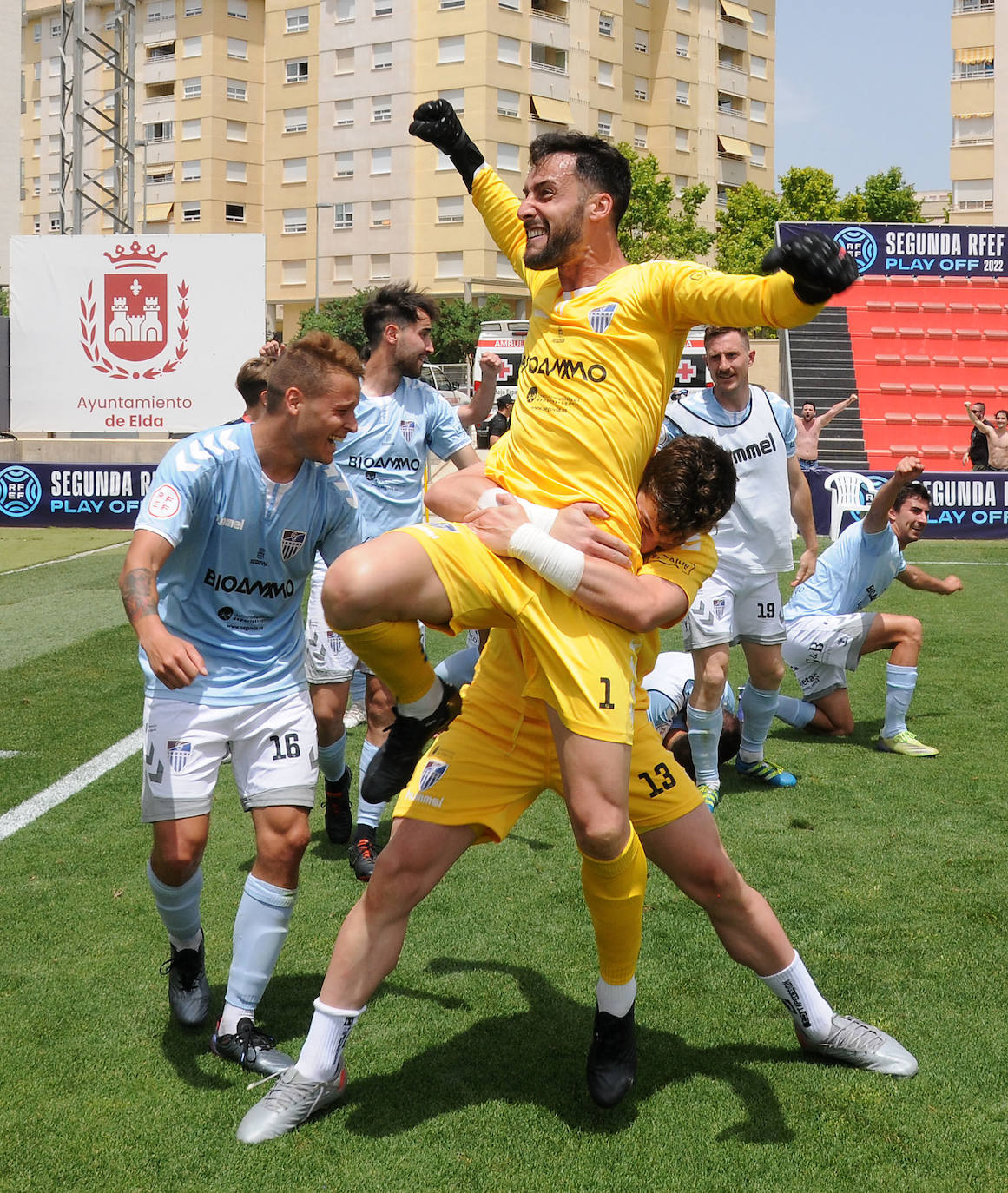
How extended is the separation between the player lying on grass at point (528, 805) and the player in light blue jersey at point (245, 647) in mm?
468

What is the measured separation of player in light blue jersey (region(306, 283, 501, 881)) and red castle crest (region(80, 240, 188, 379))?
18311mm

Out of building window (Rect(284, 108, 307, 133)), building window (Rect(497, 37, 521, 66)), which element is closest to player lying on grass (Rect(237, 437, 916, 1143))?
building window (Rect(497, 37, 521, 66))

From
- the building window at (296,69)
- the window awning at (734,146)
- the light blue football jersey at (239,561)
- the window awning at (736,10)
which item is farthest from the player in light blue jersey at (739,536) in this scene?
the window awning at (736,10)

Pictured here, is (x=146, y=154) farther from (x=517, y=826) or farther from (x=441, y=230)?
(x=517, y=826)

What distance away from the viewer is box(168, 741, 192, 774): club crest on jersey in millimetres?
4000

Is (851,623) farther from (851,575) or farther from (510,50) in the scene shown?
(510,50)

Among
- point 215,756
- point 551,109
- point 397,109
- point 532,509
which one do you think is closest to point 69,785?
point 215,756

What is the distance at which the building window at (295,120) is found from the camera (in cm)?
7606

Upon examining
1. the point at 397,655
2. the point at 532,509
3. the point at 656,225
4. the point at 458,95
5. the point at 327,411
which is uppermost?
the point at 458,95

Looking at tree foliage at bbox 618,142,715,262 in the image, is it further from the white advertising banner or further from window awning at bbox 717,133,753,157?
the white advertising banner

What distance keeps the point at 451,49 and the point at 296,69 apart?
11.8 m

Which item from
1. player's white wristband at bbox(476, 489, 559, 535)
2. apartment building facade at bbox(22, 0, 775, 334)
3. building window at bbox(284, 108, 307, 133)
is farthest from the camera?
building window at bbox(284, 108, 307, 133)

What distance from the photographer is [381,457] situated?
664 centimetres

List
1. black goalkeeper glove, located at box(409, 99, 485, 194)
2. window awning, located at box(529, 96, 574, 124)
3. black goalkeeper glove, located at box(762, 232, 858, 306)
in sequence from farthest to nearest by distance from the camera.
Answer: window awning, located at box(529, 96, 574, 124), black goalkeeper glove, located at box(409, 99, 485, 194), black goalkeeper glove, located at box(762, 232, 858, 306)
